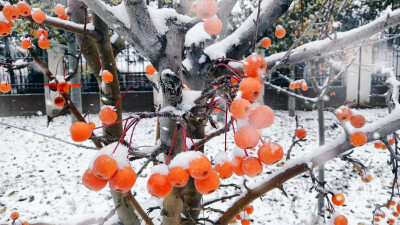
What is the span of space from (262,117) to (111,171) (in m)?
0.61

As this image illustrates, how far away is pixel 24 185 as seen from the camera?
500 centimetres

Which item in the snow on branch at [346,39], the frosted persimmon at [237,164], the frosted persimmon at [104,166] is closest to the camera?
the frosted persimmon at [104,166]

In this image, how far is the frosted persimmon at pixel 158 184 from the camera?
3.40 feet

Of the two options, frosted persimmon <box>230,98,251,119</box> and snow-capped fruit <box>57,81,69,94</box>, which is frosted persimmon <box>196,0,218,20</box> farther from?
snow-capped fruit <box>57,81,69,94</box>

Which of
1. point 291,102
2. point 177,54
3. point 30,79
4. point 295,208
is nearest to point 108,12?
point 177,54

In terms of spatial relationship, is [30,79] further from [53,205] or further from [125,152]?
[125,152]

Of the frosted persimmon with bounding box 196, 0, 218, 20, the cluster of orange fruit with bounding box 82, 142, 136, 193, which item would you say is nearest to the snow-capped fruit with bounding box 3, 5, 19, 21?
the frosted persimmon with bounding box 196, 0, 218, 20

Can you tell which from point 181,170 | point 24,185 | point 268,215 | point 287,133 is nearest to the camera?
point 181,170

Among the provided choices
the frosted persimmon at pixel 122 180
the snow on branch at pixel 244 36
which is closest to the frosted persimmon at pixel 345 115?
the snow on branch at pixel 244 36

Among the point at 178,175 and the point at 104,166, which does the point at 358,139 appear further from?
the point at 104,166

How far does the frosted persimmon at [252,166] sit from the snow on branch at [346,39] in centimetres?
75

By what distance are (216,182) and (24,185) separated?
5287mm

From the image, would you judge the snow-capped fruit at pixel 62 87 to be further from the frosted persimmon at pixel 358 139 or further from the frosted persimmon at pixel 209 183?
the frosted persimmon at pixel 358 139

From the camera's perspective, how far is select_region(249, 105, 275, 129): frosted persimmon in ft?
3.37
